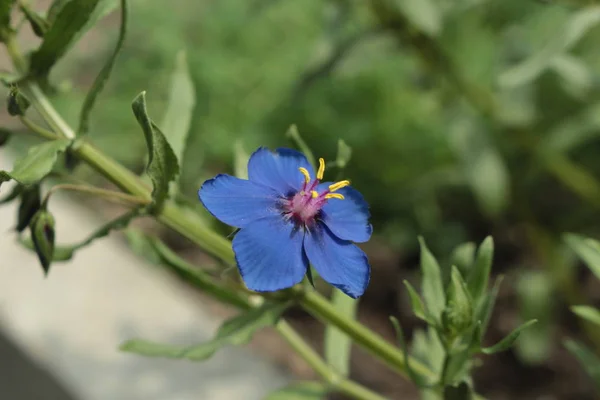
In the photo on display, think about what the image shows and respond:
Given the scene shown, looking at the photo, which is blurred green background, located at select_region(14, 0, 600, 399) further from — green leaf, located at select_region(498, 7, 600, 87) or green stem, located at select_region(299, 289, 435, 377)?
green stem, located at select_region(299, 289, 435, 377)

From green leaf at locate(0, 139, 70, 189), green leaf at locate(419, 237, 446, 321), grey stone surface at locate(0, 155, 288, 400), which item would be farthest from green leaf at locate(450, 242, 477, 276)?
grey stone surface at locate(0, 155, 288, 400)

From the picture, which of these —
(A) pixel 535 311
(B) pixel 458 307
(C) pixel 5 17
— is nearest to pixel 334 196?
(B) pixel 458 307

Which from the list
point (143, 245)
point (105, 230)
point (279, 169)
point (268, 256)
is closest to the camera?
point (268, 256)

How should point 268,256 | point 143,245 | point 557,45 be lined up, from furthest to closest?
point 557,45 → point 143,245 → point 268,256

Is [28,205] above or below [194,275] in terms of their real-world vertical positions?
above

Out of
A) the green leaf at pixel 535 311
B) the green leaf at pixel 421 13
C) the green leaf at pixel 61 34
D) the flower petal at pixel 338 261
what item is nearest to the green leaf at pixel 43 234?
the green leaf at pixel 61 34

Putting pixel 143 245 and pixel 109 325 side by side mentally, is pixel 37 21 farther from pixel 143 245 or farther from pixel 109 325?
pixel 109 325

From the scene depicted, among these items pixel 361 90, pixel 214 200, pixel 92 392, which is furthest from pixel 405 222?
pixel 214 200
